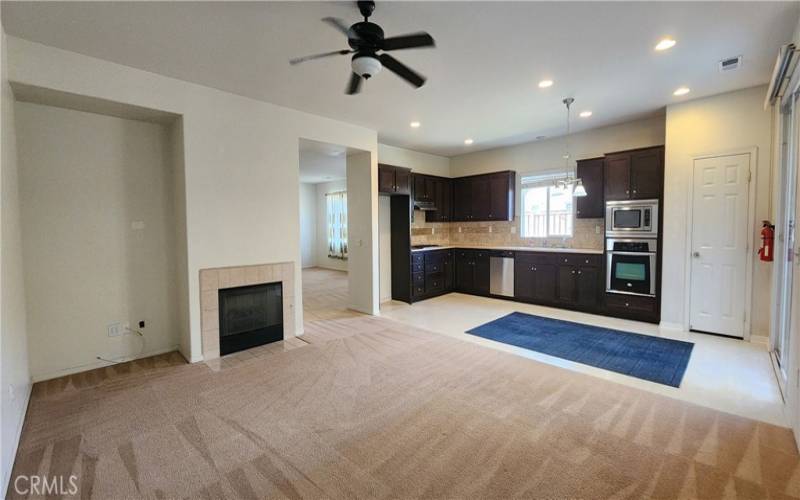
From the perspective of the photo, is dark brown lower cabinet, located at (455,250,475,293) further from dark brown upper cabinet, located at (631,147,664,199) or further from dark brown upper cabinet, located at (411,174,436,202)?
dark brown upper cabinet, located at (631,147,664,199)

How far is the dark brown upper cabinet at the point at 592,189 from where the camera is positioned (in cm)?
→ 540

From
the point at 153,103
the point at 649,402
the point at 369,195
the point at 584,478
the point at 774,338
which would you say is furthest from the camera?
the point at 369,195

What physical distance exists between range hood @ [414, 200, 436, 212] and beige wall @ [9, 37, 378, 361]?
2356 millimetres

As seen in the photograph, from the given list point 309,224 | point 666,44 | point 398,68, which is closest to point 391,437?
point 398,68

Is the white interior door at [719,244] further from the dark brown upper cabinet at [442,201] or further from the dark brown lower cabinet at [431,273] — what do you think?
the dark brown upper cabinet at [442,201]

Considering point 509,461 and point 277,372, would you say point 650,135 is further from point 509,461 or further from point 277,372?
point 277,372

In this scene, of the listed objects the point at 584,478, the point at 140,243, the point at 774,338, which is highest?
the point at 140,243

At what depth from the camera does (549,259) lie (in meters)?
5.80

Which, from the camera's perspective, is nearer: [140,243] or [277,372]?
[277,372]

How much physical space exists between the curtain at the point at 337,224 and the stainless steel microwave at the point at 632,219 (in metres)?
7.62

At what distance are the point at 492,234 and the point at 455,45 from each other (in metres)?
4.68

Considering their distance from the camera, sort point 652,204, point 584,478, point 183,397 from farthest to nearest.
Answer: point 652,204
point 183,397
point 584,478

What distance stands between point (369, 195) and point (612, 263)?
387 cm

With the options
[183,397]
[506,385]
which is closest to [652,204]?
[506,385]
